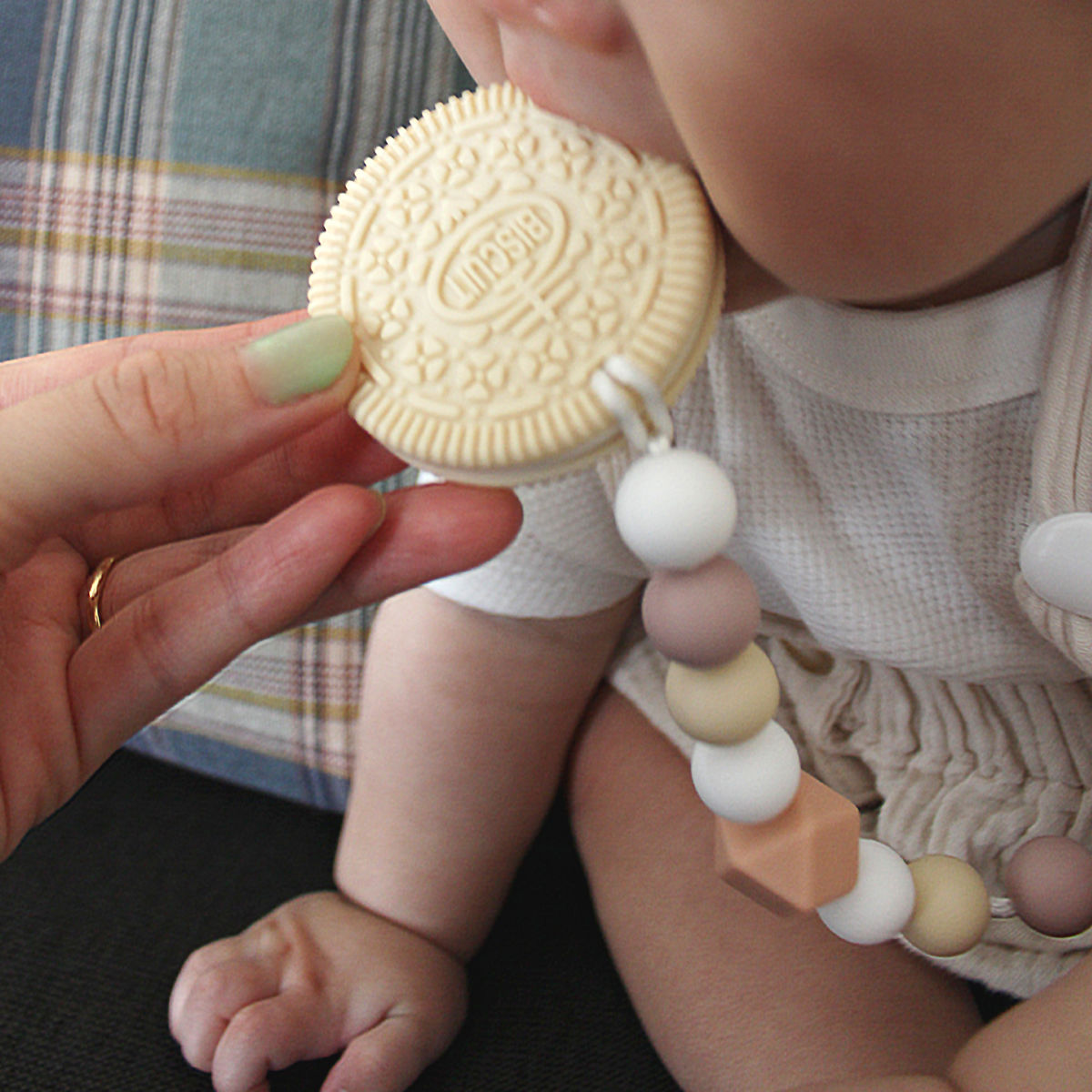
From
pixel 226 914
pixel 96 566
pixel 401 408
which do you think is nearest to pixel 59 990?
pixel 226 914

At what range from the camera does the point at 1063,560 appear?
0.48m

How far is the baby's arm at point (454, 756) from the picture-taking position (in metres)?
0.78

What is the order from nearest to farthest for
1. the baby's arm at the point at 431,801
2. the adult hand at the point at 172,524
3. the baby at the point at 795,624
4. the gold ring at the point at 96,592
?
the baby at the point at 795,624 → the adult hand at the point at 172,524 → the gold ring at the point at 96,592 → the baby's arm at the point at 431,801

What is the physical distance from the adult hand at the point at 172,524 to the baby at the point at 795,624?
0.15 metres

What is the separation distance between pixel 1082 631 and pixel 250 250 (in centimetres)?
66

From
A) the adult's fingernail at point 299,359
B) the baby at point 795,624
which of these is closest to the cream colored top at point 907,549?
the baby at point 795,624

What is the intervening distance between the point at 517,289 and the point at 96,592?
0.34 meters

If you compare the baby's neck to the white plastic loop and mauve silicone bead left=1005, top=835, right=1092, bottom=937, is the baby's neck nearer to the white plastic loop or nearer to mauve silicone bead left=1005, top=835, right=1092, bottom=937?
the white plastic loop

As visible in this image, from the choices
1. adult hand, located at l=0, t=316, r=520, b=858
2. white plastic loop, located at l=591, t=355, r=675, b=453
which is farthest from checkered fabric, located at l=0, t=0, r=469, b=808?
white plastic loop, located at l=591, t=355, r=675, b=453

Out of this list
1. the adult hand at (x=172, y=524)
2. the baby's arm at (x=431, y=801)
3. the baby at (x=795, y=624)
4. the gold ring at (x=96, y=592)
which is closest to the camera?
the baby at (x=795, y=624)

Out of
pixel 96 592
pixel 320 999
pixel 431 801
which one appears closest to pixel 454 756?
pixel 431 801

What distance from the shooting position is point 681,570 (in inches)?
14.8

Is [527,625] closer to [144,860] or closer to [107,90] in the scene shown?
[144,860]

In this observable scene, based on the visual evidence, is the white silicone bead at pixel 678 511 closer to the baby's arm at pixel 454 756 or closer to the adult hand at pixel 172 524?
the adult hand at pixel 172 524
